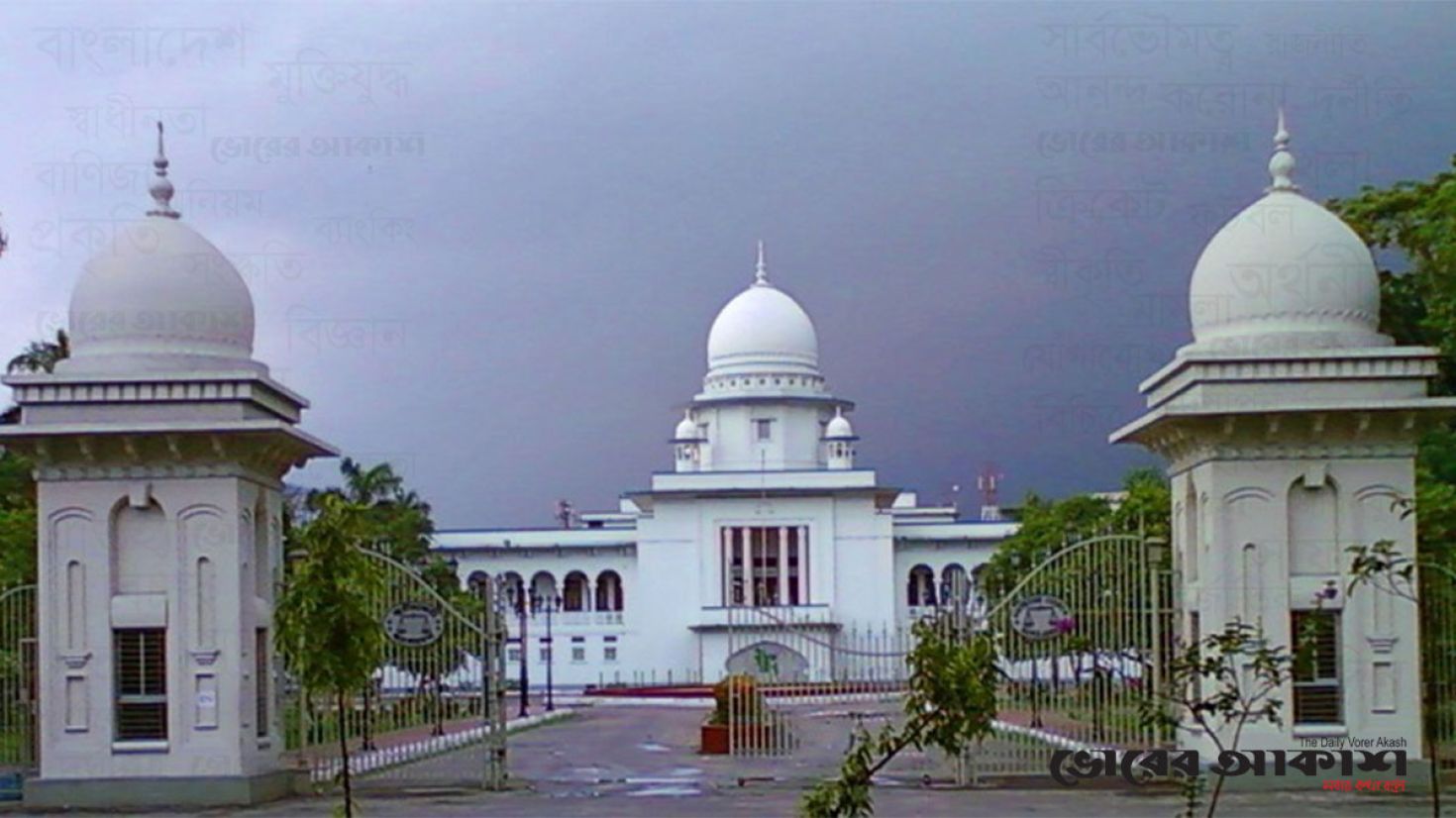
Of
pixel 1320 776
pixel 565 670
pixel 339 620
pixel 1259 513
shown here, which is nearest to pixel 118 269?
pixel 339 620

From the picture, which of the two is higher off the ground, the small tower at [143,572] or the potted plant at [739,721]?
the small tower at [143,572]

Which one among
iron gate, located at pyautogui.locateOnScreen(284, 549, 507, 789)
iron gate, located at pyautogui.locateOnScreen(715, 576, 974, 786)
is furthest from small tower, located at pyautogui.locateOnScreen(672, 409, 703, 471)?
iron gate, located at pyautogui.locateOnScreen(284, 549, 507, 789)

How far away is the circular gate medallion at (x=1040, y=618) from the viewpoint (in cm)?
2258

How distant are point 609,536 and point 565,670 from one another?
19.6 feet

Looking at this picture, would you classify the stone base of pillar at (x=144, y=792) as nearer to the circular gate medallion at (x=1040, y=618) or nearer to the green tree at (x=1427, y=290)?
the circular gate medallion at (x=1040, y=618)

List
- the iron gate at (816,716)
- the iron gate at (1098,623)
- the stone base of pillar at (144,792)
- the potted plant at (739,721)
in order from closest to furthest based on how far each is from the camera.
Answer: the stone base of pillar at (144,792) < the iron gate at (1098,623) < the iron gate at (816,716) < the potted plant at (739,721)

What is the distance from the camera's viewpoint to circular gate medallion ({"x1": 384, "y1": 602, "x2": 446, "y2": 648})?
22.8 meters

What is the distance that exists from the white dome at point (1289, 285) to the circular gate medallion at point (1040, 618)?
10.8ft

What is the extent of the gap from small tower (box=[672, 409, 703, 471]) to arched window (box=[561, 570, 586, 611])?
240 inches

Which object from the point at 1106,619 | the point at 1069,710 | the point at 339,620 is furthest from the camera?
the point at 1069,710

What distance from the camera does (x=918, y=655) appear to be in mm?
12297

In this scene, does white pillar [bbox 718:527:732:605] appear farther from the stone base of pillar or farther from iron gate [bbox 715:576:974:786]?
the stone base of pillar

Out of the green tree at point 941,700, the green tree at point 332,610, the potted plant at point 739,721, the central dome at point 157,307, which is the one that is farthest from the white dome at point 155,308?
the green tree at point 941,700

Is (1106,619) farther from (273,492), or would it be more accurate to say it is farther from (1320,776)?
(273,492)
